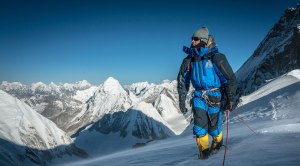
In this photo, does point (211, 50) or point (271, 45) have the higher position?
point (271, 45)

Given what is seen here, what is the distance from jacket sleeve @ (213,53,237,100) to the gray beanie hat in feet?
1.80

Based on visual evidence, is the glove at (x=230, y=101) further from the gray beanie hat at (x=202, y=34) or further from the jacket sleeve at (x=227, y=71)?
the gray beanie hat at (x=202, y=34)

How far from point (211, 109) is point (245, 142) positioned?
3.73 feet

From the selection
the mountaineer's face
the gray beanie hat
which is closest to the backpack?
the mountaineer's face

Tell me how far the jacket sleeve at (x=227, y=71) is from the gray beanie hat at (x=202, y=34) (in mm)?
548

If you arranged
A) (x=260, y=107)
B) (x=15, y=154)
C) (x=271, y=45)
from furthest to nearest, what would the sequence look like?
(x=271, y=45) → (x=15, y=154) → (x=260, y=107)

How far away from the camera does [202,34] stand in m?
7.55

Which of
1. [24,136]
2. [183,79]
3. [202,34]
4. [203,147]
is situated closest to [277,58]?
[24,136]

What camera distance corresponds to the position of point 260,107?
603 inches

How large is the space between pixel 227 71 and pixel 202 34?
114 centimetres

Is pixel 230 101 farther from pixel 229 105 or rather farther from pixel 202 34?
pixel 202 34

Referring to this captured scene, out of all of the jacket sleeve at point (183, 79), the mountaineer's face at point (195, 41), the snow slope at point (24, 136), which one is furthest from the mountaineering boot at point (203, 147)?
the snow slope at point (24, 136)

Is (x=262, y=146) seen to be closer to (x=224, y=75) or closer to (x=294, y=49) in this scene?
(x=224, y=75)

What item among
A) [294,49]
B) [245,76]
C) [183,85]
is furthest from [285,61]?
[183,85]
